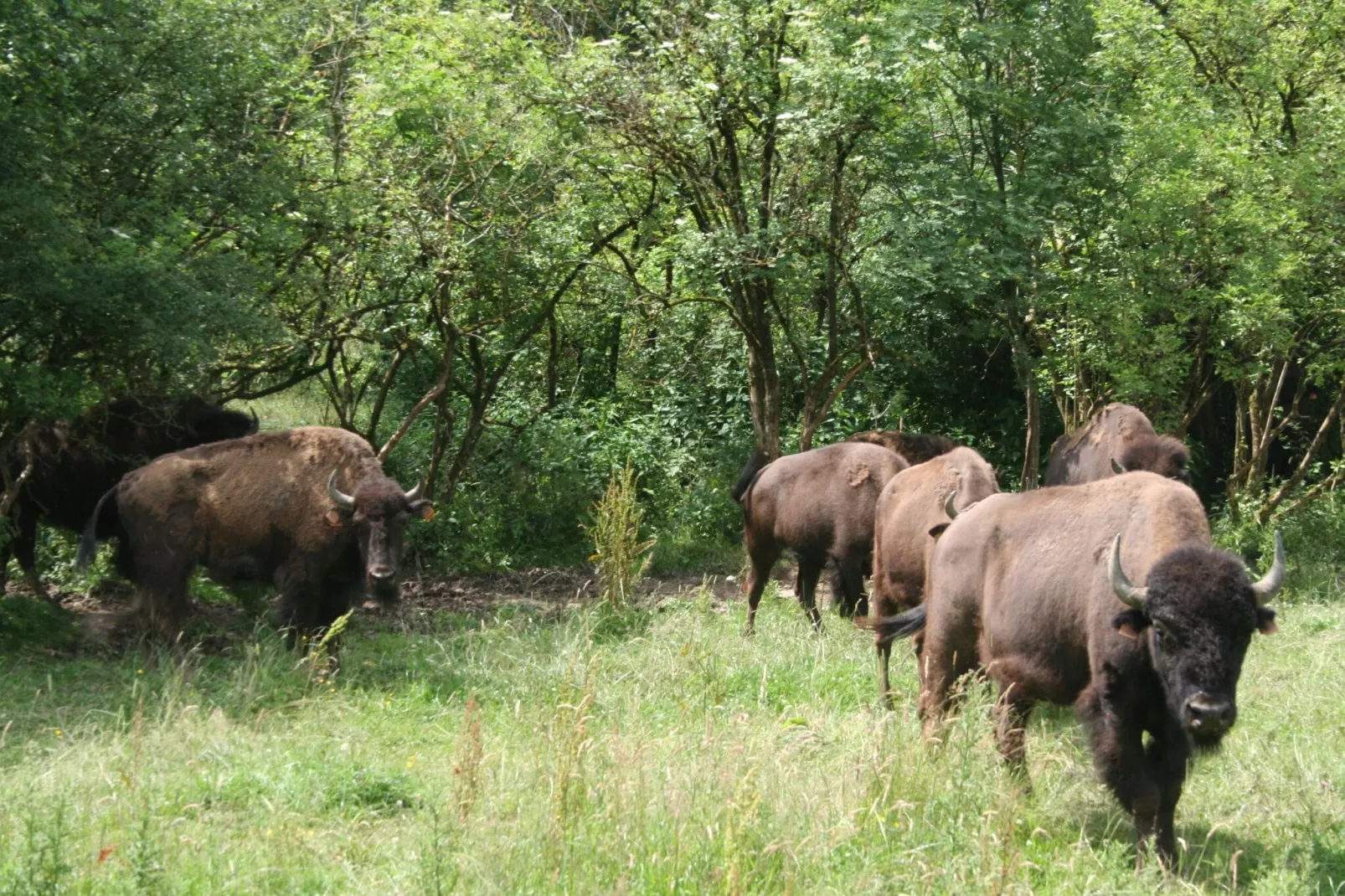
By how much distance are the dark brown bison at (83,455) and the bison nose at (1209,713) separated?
856cm

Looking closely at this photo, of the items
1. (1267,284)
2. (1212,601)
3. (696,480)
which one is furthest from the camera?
(696,480)

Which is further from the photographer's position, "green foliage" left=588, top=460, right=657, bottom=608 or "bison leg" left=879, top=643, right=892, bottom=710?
"green foliage" left=588, top=460, right=657, bottom=608

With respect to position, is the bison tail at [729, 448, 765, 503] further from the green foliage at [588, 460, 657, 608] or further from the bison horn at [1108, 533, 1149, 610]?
the bison horn at [1108, 533, 1149, 610]

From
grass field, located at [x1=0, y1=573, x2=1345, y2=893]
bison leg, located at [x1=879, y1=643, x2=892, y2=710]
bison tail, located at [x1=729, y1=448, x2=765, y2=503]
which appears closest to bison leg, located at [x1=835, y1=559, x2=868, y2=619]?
bison tail, located at [x1=729, y1=448, x2=765, y2=503]

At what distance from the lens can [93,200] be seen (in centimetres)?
1020

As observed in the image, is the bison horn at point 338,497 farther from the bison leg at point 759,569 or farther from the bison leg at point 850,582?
the bison leg at point 850,582

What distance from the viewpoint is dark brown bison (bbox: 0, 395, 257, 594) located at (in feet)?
38.0

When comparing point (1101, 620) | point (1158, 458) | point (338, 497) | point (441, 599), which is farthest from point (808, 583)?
point (1101, 620)

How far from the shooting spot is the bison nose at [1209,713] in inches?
210

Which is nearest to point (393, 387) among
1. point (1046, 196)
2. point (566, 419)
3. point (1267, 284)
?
point (566, 419)

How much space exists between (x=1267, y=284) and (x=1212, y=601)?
731cm

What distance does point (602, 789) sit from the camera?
5777 millimetres

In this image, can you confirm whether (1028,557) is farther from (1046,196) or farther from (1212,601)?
(1046,196)

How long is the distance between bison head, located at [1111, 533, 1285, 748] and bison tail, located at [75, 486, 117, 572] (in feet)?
26.6
